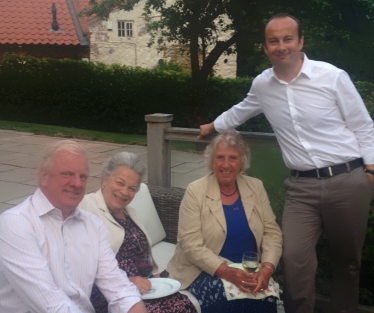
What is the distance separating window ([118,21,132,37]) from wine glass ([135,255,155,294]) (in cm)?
2188

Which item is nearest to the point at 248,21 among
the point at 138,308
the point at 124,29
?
the point at 138,308

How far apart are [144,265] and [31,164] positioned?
6429 millimetres

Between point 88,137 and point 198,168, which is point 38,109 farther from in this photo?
point 198,168

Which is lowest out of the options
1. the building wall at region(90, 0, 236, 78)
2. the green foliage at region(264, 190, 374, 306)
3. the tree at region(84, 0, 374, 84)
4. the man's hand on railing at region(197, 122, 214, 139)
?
the green foliage at region(264, 190, 374, 306)

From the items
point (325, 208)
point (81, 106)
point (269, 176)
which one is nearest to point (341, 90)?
point (325, 208)

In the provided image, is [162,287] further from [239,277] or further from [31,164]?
[31,164]

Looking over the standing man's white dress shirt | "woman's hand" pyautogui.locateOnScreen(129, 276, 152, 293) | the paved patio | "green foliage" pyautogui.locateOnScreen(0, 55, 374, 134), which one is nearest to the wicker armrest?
the paved patio

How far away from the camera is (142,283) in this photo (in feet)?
9.12

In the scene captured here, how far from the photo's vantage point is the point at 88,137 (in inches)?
506

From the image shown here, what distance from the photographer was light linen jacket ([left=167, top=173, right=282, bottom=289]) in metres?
3.00

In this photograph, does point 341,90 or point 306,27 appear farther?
point 306,27

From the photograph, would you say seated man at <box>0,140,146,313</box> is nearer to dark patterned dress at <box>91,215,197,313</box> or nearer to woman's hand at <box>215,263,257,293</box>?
dark patterned dress at <box>91,215,197,313</box>

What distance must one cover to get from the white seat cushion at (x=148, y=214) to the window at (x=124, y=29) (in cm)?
2123

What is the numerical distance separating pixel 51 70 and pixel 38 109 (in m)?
1.44
